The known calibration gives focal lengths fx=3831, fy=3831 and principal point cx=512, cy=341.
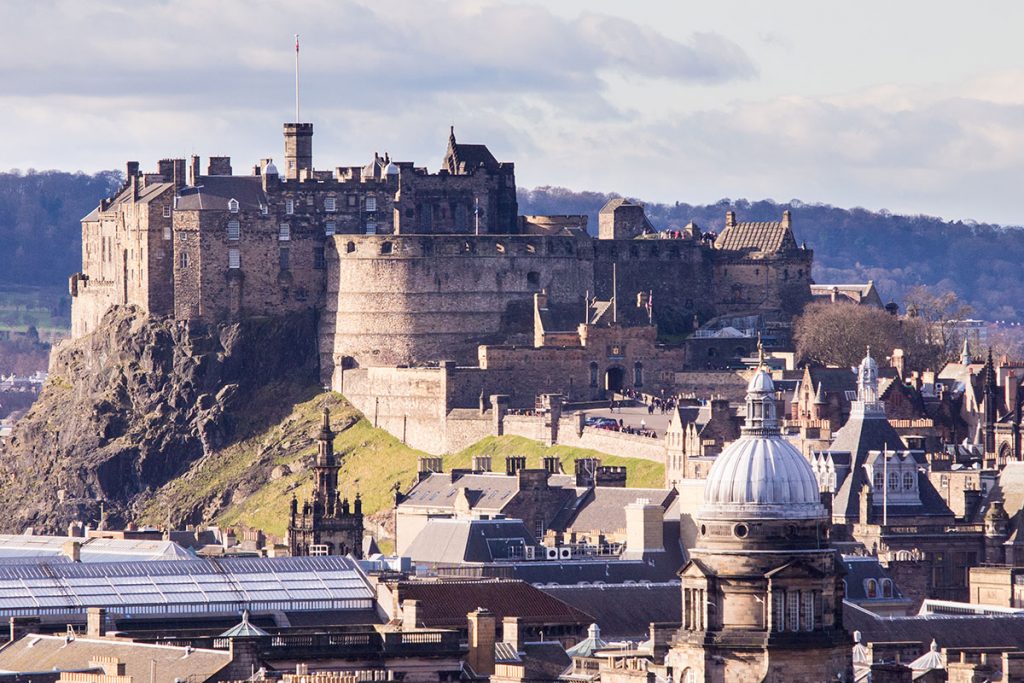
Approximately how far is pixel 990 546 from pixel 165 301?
6283 cm

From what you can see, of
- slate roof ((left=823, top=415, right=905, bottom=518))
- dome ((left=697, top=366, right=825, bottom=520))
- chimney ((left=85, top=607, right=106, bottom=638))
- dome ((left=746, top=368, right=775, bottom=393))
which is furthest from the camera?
slate roof ((left=823, top=415, right=905, bottom=518))

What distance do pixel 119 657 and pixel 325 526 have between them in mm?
34630

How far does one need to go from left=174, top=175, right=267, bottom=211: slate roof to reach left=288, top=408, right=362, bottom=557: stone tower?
175ft

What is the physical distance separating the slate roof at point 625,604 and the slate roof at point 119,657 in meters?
16.3

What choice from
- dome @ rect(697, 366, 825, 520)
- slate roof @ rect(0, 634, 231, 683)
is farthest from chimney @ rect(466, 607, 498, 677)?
dome @ rect(697, 366, 825, 520)

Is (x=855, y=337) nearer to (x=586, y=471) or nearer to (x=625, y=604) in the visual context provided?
(x=586, y=471)

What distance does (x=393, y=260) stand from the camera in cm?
16988

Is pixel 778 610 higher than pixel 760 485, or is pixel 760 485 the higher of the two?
pixel 760 485

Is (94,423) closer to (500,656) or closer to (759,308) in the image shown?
(759,308)

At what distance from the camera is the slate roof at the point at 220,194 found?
564ft

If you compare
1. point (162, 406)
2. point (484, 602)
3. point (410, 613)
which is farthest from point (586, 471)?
point (162, 406)

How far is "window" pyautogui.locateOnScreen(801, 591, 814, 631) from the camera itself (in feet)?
224

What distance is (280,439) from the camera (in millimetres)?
168625

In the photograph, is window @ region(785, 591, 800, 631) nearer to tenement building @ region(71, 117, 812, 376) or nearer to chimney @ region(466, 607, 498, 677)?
chimney @ region(466, 607, 498, 677)
